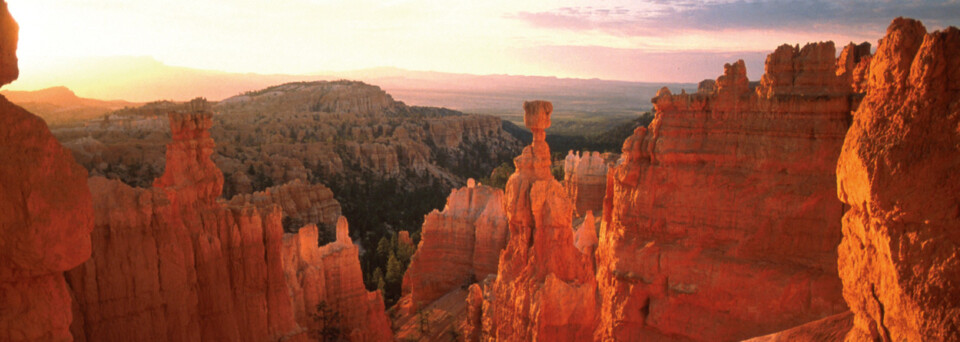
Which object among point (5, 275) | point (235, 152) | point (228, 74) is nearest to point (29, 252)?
point (5, 275)

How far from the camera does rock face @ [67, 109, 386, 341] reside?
33.5 ft

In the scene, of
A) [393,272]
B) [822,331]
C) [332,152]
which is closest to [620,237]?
[822,331]

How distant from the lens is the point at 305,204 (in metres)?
41.6

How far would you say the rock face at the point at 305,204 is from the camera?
39219 millimetres

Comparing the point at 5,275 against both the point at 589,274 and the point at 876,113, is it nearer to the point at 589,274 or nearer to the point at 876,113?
the point at 876,113

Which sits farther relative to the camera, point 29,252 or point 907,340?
point 29,252

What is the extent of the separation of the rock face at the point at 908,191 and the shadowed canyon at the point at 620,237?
0.01m

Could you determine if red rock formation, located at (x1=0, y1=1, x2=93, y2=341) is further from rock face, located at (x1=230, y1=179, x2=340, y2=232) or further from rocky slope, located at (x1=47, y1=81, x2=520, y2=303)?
rock face, located at (x1=230, y1=179, x2=340, y2=232)

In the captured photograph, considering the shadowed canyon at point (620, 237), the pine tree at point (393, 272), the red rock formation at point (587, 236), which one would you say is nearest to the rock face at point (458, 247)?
the shadowed canyon at point (620, 237)

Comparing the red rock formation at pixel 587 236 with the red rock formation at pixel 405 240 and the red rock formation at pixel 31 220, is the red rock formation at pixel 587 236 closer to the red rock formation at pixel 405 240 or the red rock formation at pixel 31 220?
the red rock formation at pixel 405 240

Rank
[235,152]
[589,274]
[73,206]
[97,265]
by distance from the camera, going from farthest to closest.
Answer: [235,152], [589,274], [97,265], [73,206]

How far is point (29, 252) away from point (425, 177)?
6310 cm

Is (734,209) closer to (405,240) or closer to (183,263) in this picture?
(183,263)

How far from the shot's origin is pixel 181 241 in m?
11.4
